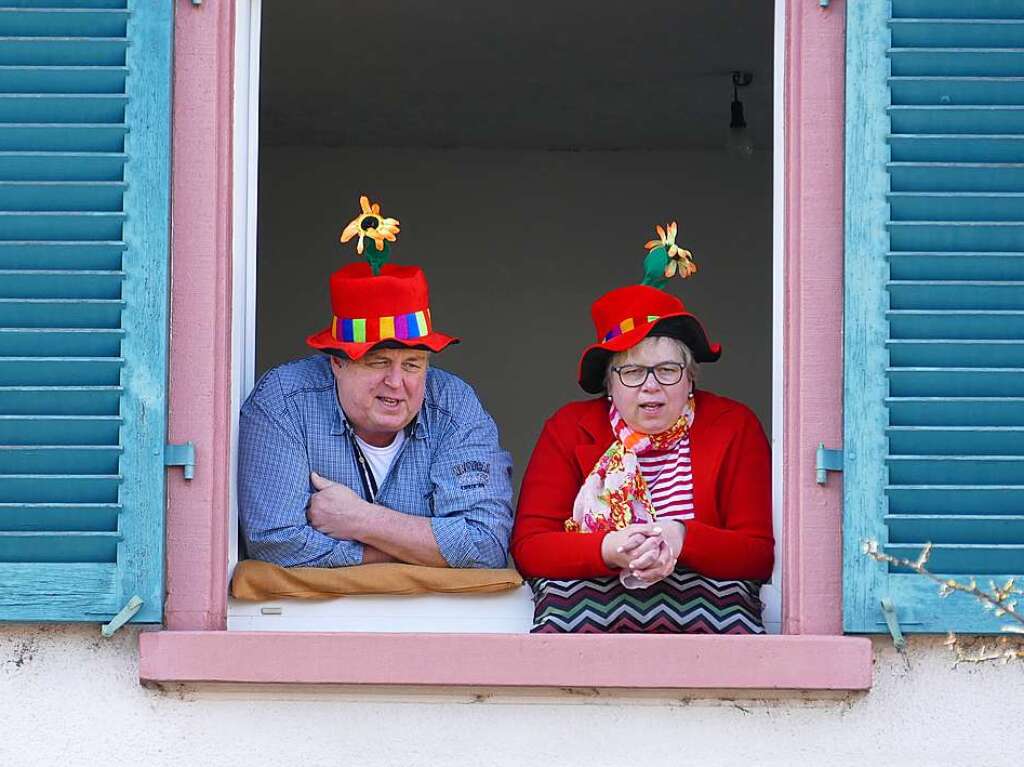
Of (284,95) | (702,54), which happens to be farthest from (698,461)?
(284,95)

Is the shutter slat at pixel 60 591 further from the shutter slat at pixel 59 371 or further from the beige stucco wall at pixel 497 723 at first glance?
the shutter slat at pixel 59 371

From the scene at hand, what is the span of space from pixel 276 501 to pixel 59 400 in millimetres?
589

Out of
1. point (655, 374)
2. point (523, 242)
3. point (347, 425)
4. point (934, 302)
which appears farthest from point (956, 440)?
point (523, 242)

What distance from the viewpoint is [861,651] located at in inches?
158

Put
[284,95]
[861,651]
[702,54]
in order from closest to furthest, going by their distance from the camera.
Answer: [861,651], [702,54], [284,95]

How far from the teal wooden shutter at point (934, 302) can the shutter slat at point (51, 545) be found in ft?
4.98

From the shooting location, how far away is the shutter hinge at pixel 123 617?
13.2 ft

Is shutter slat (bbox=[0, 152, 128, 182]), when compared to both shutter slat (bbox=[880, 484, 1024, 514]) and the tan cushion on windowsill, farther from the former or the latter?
shutter slat (bbox=[880, 484, 1024, 514])

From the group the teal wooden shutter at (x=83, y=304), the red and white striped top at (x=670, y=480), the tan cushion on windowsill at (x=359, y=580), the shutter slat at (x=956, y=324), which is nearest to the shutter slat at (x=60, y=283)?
the teal wooden shutter at (x=83, y=304)

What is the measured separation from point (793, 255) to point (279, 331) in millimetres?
4342

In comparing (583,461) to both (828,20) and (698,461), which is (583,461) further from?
(828,20)

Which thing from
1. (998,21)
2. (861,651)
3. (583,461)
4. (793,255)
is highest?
(998,21)

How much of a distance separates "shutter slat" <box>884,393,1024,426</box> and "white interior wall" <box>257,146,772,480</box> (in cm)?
414

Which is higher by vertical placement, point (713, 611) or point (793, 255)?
point (793, 255)
